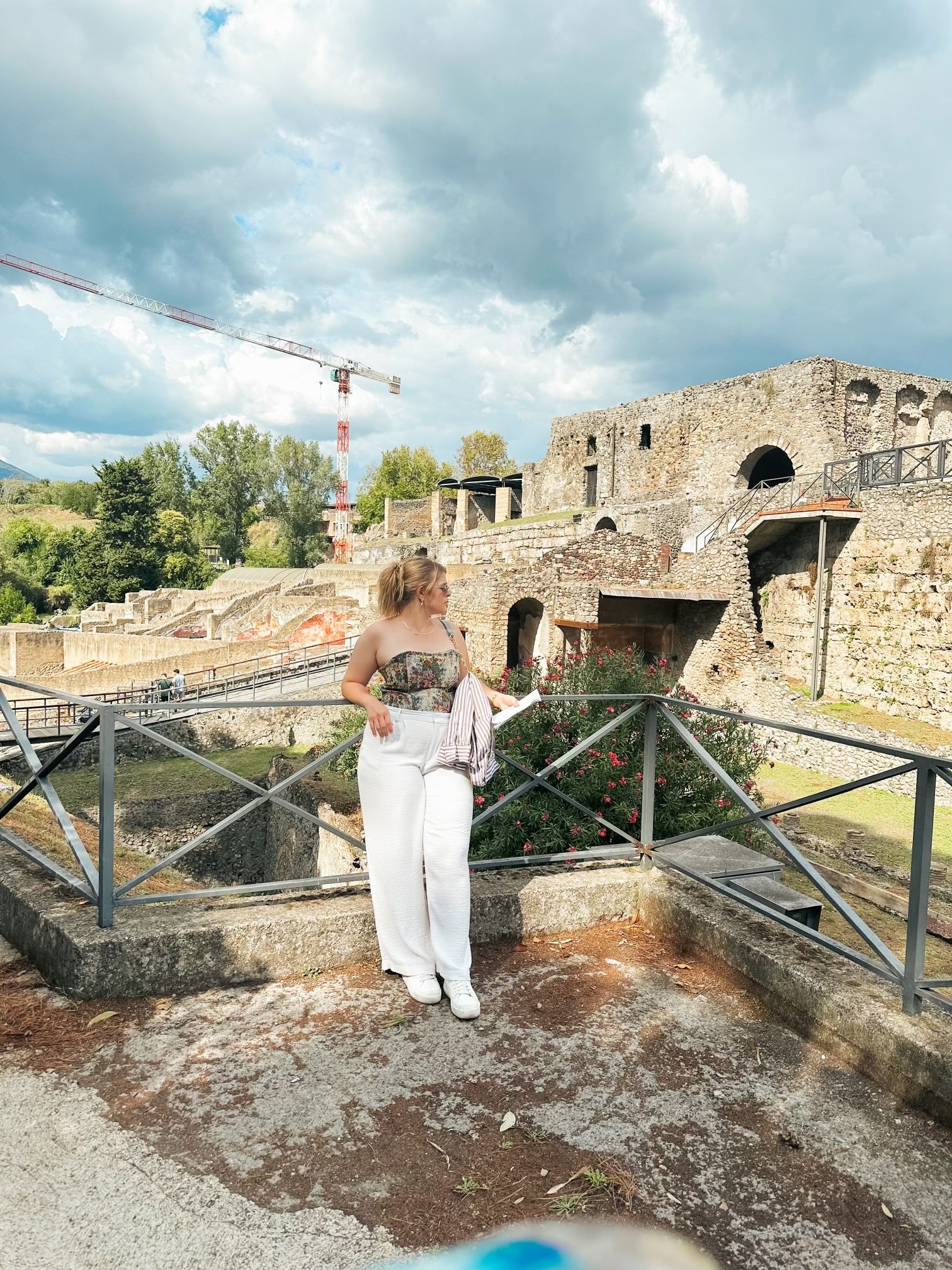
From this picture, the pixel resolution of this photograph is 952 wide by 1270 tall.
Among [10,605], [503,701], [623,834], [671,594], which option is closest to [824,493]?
[671,594]

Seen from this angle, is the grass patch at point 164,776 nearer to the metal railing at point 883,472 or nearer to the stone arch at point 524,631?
the stone arch at point 524,631

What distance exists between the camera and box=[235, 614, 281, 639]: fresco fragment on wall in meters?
29.7

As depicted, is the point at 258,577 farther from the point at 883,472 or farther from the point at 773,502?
the point at 883,472

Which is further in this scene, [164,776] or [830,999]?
[164,776]

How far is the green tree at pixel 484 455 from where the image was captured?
59031 mm

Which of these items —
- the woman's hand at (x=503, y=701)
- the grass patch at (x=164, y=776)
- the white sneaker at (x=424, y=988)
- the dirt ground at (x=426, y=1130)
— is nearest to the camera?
the dirt ground at (x=426, y=1130)

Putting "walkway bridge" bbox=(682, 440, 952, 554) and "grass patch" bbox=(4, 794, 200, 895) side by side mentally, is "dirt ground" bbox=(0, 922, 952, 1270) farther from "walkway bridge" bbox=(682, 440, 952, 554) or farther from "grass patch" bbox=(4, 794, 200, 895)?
"walkway bridge" bbox=(682, 440, 952, 554)

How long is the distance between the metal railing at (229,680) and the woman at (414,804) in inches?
716

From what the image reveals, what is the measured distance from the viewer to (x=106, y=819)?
290cm

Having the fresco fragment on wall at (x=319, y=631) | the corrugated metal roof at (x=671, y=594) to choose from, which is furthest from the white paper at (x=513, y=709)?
the fresco fragment on wall at (x=319, y=631)

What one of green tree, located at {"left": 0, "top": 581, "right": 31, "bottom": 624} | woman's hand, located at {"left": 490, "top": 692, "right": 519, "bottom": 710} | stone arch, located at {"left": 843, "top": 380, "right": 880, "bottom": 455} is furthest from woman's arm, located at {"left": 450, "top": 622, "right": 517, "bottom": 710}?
green tree, located at {"left": 0, "top": 581, "right": 31, "bottom": 624}

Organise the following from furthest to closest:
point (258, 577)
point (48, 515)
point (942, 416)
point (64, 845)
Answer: point (48, 515) → point (258, 577) → point (942, 416) → point (64, 845)

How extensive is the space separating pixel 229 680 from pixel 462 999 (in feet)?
69.5

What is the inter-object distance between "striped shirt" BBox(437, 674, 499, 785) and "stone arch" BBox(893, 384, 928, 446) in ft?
86.0
